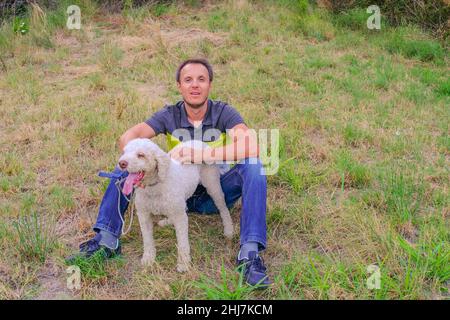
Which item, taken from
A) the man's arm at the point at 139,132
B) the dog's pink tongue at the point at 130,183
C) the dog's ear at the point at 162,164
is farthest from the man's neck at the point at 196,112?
the dog's pink tongue at the point at 130,183

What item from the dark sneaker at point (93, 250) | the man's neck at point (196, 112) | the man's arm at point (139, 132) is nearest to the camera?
the dark sneaker at point (93, 250)

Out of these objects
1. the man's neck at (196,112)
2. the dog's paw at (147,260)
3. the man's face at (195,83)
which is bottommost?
the dog's paw at (147,260)

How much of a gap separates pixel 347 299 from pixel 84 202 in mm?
2043

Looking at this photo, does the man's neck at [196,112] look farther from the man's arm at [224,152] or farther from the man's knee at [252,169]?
the man's knee at [252,169]

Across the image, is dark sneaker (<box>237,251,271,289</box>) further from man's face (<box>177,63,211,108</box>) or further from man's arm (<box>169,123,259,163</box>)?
man's face (<box>177,63,211,108</box>)

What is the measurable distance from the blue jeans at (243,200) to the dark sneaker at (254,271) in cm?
11

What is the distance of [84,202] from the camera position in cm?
362

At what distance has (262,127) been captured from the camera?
15.9 ft

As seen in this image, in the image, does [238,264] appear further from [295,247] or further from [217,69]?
[217,69]

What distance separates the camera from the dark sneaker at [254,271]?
2.61m

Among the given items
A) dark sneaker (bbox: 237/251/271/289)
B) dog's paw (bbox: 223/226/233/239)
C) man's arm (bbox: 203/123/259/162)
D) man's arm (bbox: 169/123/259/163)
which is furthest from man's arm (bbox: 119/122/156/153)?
dark sneaker (bbox: 237/251/271/289)

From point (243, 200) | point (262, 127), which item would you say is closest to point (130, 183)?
point (243, 200)

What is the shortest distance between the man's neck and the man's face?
0.21ft
